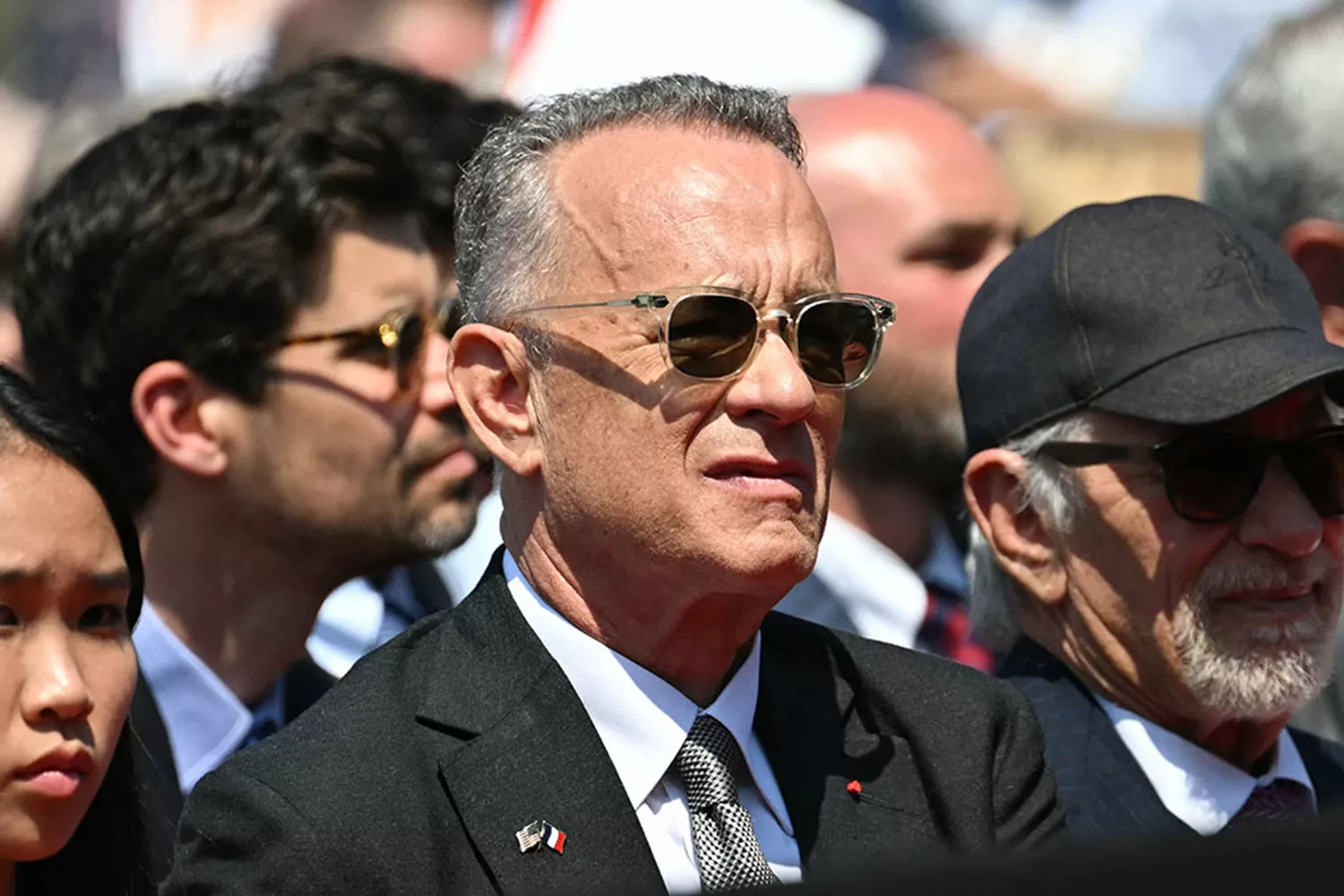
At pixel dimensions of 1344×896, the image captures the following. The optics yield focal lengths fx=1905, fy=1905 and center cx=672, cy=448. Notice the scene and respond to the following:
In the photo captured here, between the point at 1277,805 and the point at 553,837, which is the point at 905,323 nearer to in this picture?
the point at 1277,805

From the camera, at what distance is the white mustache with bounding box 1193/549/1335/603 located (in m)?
3.09

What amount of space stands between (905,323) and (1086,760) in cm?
202

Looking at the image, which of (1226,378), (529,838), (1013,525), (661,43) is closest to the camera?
(529,838)

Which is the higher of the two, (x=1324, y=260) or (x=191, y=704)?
(x=1324, y=260)

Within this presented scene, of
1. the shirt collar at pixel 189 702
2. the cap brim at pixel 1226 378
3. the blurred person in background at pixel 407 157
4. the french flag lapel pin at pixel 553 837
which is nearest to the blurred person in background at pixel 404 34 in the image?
the blurred person in background at pixel 407 157

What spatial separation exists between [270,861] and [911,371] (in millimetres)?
3196

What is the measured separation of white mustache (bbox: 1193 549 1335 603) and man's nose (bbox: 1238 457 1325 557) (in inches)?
1.1

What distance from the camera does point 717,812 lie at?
2.35 meters

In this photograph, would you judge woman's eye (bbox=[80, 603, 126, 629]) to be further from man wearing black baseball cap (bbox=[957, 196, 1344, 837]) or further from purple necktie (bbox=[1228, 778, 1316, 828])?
purple necktie (bbox=[1228, 778, 1316, 828])

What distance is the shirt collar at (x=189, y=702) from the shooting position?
384 cm

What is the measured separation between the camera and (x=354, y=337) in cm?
422

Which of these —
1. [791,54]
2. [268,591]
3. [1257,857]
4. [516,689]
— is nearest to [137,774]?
[516,689]

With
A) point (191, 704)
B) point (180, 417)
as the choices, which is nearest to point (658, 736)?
point (191, 704)

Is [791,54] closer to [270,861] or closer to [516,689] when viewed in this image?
[516,689]
